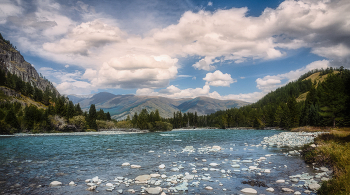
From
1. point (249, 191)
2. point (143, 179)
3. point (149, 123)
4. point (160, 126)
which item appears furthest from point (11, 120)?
point (249, 191)

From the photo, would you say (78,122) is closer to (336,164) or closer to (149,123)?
(149,123)

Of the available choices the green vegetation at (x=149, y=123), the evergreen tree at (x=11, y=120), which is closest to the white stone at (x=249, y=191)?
the evergreen tree at (x=11, y=120)

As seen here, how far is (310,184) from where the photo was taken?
11.1 meters

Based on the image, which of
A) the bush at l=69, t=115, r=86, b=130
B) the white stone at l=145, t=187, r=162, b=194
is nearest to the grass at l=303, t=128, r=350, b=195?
the white stone at l=145, t=187, r=162, b=194

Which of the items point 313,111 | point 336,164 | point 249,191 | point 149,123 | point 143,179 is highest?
point 313,111

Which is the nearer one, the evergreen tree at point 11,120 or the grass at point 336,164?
the grass at point 336,164

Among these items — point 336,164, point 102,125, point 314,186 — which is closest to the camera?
point 314,186

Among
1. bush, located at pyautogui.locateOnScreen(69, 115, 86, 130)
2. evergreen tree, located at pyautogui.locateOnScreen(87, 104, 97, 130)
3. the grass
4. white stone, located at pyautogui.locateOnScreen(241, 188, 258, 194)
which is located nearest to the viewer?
the grass

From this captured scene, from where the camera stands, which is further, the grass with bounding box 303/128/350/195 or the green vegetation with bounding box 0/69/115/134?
the green vegetation with bounding box 0/69/115/134

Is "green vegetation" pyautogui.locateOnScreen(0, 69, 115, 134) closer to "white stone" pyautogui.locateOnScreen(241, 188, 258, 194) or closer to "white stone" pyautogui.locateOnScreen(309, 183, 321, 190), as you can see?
"white stone" pyautogui.locateOnScreen(241, 188, 258, 194)

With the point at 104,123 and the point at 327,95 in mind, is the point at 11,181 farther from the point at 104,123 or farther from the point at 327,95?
the point at 104,123

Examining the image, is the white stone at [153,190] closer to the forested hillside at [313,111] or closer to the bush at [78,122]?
the forested hillside at [313,111]

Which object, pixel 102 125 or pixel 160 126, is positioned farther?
pixel 160 126

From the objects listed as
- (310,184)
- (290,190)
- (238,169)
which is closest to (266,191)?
(290,190)
